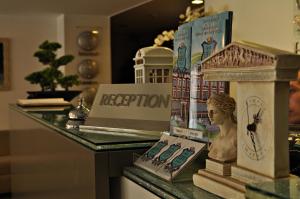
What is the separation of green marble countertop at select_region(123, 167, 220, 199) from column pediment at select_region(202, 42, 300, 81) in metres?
0.20

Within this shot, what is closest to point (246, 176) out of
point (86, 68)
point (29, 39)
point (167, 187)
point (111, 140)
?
point (167, 187)

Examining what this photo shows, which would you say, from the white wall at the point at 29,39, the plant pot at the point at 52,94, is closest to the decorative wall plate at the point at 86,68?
the white wall at the point at 29,39

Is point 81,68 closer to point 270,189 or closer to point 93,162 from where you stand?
point 93,162

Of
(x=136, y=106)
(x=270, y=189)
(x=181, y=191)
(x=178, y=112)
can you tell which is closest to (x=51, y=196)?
(x=136, y=106)

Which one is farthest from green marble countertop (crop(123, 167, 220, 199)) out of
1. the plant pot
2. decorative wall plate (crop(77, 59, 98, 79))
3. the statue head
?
decorative wall plate (crop(77, 59, 98, 79))

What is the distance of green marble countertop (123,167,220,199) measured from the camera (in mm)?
719

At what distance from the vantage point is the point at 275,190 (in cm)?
54

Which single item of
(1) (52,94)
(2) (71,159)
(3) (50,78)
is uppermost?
(3) (50,78)

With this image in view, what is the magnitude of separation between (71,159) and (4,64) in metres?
5.66

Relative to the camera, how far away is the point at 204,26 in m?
0.91

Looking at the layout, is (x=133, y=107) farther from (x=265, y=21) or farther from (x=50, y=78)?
(x=265, y=21)

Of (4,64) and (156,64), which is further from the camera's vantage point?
(4,64)

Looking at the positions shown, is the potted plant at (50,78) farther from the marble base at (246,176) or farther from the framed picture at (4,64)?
the framed picture at (4,64)

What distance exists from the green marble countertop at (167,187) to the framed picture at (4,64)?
19.5ft
